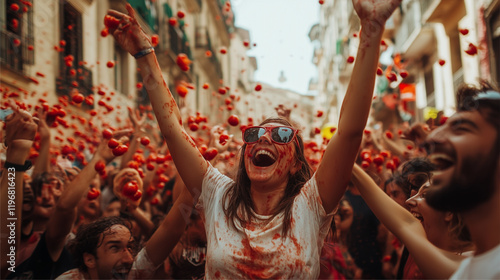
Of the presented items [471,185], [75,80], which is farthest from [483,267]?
[75,80]

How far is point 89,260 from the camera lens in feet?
8.14

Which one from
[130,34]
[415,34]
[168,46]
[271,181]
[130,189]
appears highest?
[415,34]

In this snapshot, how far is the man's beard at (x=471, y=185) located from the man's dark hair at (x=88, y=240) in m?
1.93

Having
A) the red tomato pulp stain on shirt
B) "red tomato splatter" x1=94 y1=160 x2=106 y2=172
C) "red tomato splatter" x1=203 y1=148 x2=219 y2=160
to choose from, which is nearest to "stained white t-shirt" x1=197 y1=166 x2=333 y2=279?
the red tomato pulp stain on shirt

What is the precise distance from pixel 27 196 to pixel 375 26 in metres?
2.58

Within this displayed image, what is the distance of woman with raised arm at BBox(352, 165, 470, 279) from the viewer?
170cm

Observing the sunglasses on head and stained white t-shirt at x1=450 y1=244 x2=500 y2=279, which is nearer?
stained white t-shirt at x1=450 y1=244 x2=500 y2=279

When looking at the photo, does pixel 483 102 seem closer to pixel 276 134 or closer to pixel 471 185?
pixel 471 185

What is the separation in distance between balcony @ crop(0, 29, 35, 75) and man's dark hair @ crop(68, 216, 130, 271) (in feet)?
15.2

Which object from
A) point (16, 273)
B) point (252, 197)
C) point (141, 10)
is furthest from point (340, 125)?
point (141, 10)

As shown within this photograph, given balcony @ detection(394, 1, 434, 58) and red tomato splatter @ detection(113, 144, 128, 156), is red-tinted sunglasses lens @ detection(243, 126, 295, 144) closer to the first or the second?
red tomato splatter @ detection(113, 144, 128, 156)

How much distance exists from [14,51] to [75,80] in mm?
2257

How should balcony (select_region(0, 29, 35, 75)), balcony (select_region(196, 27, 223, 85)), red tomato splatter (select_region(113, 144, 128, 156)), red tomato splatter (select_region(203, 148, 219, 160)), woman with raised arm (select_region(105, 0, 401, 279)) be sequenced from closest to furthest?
1. woman with raised arm (select_region(105, 0, 401, 279))
2. red tomato splatter (select_region(203, 148, 219, 160))
3. red tomato splatter (select_region(113, 144, 128, 156))
4. balcony (select_region(0, 29, 35, 75))
5. balcony (select_region(196, 27, 223, 85))

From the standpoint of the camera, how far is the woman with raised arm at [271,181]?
1684 mm
